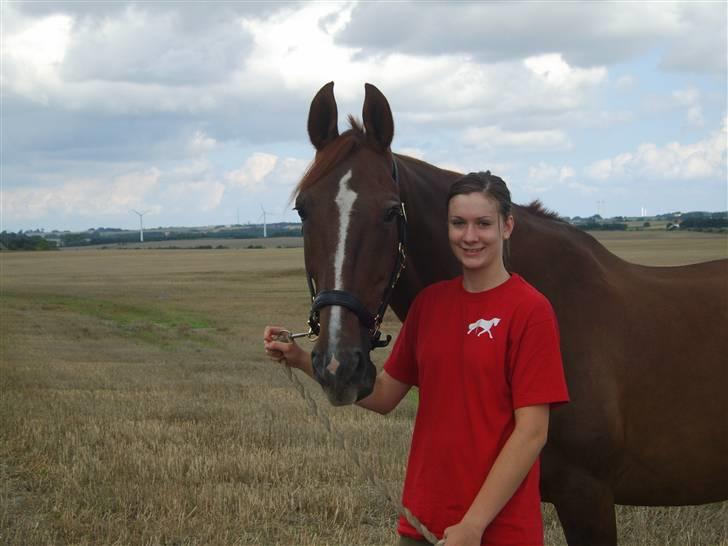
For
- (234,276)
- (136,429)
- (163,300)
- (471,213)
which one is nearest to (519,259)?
(471,213)

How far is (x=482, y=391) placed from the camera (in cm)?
266

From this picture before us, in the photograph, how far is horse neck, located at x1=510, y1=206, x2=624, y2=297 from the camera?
367cm

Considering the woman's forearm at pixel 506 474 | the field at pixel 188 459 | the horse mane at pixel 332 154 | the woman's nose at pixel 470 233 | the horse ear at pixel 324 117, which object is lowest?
the field at pixel 188 459

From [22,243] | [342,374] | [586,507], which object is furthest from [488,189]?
[22,243]

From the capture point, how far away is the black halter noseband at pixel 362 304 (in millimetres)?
2840

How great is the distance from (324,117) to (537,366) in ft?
4.89

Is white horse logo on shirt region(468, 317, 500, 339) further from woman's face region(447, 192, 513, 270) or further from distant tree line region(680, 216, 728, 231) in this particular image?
distant tree line region(680, 216, 728, 231)

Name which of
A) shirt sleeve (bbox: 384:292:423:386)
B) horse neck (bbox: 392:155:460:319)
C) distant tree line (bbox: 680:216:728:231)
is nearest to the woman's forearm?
shirt sleeve (bbox: 384:292:423:386)

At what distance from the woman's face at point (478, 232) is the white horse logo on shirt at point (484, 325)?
196mm

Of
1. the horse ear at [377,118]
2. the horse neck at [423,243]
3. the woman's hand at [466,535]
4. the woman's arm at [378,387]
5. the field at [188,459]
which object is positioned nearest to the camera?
the woman's hand at [466,535]

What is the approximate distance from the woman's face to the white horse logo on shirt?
0.20 meters

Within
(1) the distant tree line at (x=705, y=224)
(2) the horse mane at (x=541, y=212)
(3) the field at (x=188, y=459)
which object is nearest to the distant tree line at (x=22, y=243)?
(1) the distant tree line at (x=705, y=224)

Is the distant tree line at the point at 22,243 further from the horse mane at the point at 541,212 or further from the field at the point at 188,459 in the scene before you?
the horse mane at the point at 541,212

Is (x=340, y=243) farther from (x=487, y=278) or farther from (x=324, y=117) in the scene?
(x=324, y=117)
